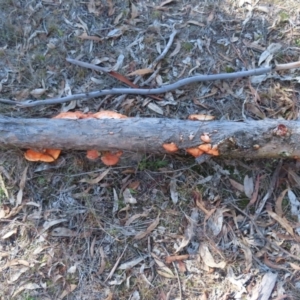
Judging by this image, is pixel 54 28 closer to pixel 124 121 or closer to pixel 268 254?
pixel 124 121

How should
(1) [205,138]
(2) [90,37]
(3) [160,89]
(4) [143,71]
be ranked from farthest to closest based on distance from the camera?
(2) [90,37]
(4) [143,71]
(3) [160,89]
(1) [205,138]

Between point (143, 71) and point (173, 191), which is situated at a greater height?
point (143, 71)

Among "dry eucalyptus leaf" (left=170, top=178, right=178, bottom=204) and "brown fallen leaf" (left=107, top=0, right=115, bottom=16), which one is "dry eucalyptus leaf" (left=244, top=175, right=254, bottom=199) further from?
"brown fallen leaf" (left=107, top=0, right=115, bottom=16)

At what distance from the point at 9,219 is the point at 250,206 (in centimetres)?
184

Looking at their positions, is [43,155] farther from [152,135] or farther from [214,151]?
[214,151]

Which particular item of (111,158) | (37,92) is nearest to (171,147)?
(111,158)

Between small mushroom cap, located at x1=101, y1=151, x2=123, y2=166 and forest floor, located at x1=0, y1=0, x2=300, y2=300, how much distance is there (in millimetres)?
68

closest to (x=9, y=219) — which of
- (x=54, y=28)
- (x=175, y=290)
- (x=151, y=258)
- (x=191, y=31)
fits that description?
(x=151, y=258)

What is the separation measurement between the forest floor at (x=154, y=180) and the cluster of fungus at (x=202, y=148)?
241 millimetres

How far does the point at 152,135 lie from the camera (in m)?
2.90

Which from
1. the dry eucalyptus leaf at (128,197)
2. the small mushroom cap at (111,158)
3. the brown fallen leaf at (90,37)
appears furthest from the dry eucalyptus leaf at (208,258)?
the brown fallen leaf at (90,37)

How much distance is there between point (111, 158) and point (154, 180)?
371 millimetres

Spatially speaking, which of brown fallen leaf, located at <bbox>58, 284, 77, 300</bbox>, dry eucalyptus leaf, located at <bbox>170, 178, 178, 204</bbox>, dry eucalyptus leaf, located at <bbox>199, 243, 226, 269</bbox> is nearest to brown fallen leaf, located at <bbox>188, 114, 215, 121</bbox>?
dry eucalyptus leaf, located at <bbox>170, 178, 178, 204</bbox>

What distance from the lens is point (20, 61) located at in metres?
3.71
